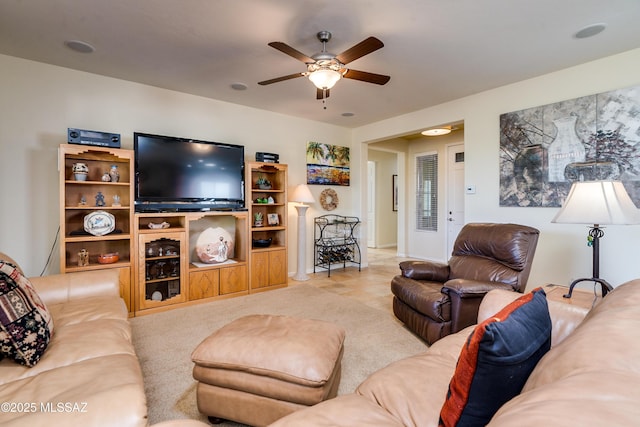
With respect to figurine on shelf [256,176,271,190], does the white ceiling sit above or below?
above

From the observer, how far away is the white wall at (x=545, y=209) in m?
2.91

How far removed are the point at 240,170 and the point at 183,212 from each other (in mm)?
928

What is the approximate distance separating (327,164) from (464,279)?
3.32 m

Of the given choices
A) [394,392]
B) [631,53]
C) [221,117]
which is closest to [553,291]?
[394,392]

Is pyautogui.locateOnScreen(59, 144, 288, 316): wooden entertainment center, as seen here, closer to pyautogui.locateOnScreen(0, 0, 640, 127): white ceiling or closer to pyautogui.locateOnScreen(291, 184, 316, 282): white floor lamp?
pyautogui.locateOnScreen(291, 184, 316, 282): white floor lamp

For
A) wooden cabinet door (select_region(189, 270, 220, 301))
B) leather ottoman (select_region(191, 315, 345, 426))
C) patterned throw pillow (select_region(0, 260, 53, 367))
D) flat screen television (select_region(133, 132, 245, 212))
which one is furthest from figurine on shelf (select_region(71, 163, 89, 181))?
leather ottoman (select_region(191, 315, 345, 426))

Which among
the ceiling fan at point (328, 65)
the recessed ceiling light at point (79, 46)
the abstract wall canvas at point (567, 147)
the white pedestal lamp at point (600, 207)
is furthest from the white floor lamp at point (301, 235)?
the white pedestal lamp at point (600, 207)

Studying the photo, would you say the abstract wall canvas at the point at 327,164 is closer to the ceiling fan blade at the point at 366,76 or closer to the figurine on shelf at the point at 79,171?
the ceiling fan blade at the point at 366,76

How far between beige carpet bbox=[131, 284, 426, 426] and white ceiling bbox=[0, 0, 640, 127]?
2607 millimetres

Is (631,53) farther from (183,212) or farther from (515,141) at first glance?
(183,212)

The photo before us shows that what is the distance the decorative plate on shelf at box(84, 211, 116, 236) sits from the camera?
310 cm

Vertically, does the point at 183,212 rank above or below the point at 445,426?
above

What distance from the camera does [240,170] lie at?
13.4 feet

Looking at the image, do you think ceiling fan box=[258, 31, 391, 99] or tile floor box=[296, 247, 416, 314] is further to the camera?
tile floor box=[296, 247, 416, 314]
